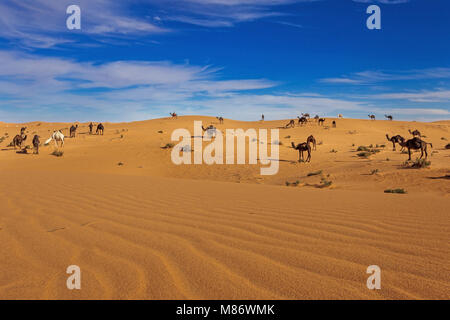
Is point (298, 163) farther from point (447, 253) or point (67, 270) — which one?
point (67, 270)

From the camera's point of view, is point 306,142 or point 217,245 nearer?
point 217,245

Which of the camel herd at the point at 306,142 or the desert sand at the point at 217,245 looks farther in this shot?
the camel herd at the point at 306,142

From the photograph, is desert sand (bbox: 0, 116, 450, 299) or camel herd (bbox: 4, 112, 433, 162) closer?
desert sand (bbox: 0, 116, 450, 299)

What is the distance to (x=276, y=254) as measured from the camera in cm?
330

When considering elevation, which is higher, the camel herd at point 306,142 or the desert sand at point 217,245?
the camel herd at point 306,142

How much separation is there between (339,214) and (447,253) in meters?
1.99

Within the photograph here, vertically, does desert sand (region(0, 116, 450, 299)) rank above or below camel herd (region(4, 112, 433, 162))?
below

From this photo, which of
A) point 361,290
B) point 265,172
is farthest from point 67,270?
point 265,172

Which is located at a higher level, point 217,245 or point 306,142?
point 306,142
